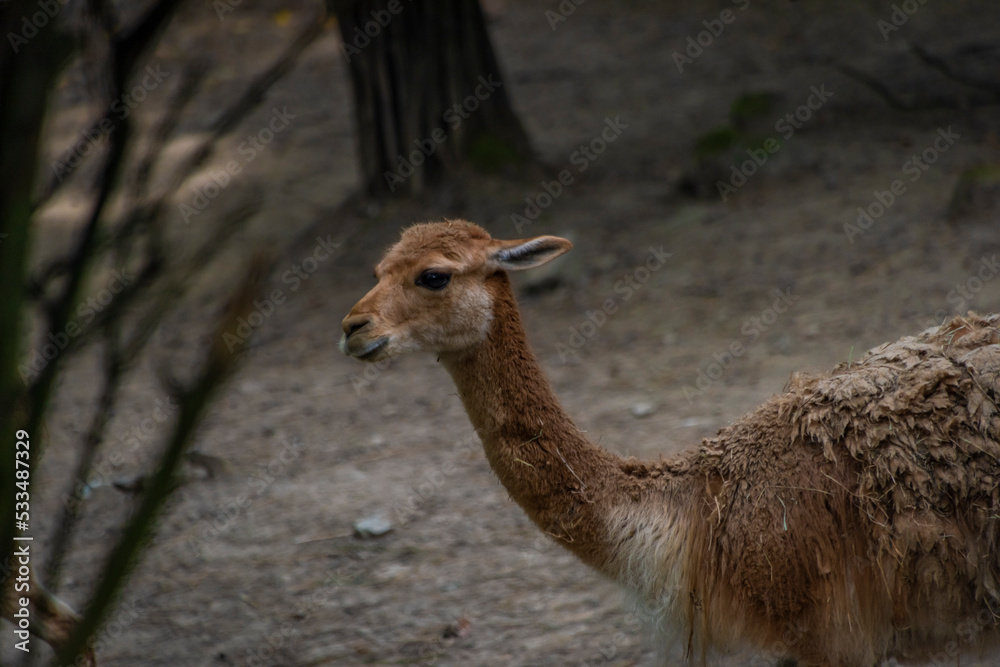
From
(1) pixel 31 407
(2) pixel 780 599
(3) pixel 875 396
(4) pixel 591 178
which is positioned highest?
(1) pixel 31 407

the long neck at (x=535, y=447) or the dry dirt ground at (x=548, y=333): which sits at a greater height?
the long neck at (x=535, y=447)

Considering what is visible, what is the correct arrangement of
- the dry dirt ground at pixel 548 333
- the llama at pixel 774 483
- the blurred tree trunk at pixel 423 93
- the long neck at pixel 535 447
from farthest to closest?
1. the blurred tree trunk at pixel 423 93
2. the dry dirt ground at pixel 548 333
3. the long neck at pixel 535 447
4. the llama at pixel 774 483

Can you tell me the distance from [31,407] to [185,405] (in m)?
0.30

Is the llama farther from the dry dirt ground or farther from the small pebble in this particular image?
the small pebble

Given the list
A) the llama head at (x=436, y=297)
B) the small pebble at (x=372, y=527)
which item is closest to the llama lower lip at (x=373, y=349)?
the llama head at (x=436, y=297)

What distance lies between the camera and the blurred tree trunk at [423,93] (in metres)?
8.16

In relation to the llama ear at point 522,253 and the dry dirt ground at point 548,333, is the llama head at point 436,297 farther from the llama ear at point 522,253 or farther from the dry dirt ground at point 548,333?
the dry dirt ground at point 548,333

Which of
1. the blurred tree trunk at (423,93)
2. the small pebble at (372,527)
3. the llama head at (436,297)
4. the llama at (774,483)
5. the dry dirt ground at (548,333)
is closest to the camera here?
the llama at (774,483)

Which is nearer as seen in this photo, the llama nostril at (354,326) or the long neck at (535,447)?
the long neck at (535,447)

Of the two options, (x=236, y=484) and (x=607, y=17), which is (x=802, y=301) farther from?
(x=607, y=17)

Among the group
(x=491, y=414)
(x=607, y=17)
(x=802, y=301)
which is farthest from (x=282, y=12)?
(x=491, y=414)

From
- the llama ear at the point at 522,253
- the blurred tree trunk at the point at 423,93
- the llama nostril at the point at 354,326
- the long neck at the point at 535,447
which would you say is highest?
the llama ear at the point at 522,253

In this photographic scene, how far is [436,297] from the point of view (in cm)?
346

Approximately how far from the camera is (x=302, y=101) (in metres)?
12.7
